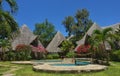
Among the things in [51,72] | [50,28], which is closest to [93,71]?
[51,72]

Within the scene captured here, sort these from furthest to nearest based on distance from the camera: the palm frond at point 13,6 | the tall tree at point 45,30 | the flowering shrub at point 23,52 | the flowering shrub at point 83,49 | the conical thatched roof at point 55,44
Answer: the tall tree at point 45,30 < the conical thatched roof at point 55,44 < the flowering shrub at point 83,49 < the flowering shrub at point 23,52 < the palm frond at point 13,6

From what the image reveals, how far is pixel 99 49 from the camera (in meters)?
30.5

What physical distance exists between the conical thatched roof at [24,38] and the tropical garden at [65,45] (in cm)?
110

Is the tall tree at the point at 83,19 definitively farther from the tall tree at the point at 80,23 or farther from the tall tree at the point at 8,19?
the tall tree at the point at 8,19

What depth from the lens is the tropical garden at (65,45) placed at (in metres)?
20.9

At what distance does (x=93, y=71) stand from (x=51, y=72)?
2.99m

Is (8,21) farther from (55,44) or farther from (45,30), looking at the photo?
(45,30)

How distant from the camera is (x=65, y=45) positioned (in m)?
46.3

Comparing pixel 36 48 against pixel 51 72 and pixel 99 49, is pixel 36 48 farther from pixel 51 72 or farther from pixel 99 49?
pixel 51 72

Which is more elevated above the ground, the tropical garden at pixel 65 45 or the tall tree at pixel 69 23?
→ the tall tree at pixel 69 23

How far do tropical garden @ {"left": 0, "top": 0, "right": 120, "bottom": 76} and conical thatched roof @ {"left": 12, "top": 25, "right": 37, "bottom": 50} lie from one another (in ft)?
3.61

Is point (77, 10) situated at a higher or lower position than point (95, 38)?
higher

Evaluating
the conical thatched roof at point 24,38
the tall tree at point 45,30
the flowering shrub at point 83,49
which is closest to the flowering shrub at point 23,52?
the conical thatched roof at point 24,38

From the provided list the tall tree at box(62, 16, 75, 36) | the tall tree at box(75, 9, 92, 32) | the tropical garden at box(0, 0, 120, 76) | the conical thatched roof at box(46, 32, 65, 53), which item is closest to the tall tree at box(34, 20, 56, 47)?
the tropical garden at box(0, 0, 120, 76)
